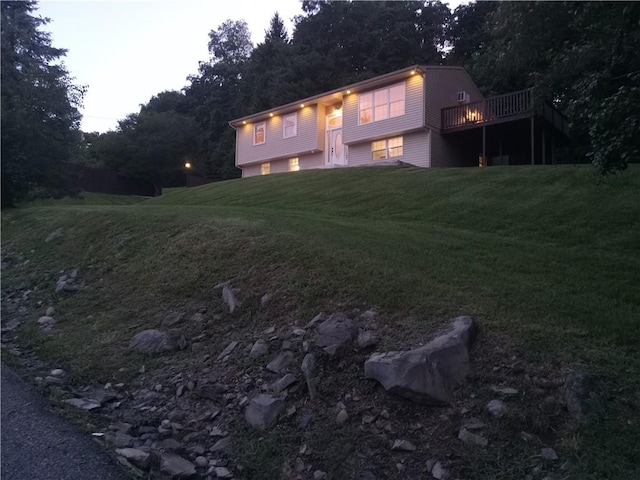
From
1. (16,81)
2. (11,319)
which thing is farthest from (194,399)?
(16,81)

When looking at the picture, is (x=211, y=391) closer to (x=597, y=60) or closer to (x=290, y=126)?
(x=597, y=60)

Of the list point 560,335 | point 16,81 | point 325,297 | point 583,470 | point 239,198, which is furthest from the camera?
point 16,81

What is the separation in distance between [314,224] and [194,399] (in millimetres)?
4978

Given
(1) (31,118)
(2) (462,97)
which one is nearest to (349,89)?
(2) (462,97)

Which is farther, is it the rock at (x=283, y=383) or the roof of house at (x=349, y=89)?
the roof of house at (x=349, y=89)

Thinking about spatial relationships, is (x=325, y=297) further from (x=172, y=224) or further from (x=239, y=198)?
(x=239, y=198)

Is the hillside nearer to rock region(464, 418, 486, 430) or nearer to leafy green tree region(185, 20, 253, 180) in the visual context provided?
rock region(464, 418, 486, 430)

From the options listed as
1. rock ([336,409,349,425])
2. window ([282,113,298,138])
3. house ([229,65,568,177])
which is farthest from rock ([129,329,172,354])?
window ([282,113,298,138])

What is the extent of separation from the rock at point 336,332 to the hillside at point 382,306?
180mm

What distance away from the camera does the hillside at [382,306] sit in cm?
402

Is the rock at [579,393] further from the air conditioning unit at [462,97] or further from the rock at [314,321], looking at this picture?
the air conditioning unit at [462,97]

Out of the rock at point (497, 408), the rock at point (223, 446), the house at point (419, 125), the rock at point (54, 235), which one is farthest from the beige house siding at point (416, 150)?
the rock at point (223, 446)

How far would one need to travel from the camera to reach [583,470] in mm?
3553

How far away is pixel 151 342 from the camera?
20.5 ft
